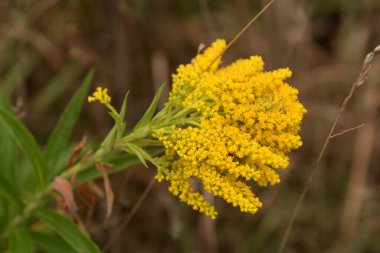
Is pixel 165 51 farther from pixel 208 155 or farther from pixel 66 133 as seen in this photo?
pixel 208 155

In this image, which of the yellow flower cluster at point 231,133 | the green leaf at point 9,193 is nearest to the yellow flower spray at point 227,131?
the yellow flower cluster at point 231,133

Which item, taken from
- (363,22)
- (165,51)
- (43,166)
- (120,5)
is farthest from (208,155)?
(363,22)

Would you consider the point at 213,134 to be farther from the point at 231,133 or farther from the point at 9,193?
the point at 9,193

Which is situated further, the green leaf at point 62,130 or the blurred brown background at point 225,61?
the blurred brown background at point 225,61

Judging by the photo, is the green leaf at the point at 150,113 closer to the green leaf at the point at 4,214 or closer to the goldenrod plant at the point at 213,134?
the goldenrod plant at the point at 213,134

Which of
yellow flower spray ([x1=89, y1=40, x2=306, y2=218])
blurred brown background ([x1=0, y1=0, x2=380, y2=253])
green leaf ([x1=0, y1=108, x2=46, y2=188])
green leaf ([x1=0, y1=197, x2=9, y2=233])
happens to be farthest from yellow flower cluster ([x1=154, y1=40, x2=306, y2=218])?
blurred brown background ([x1=0, y1=0, x2=380, y2=253])
